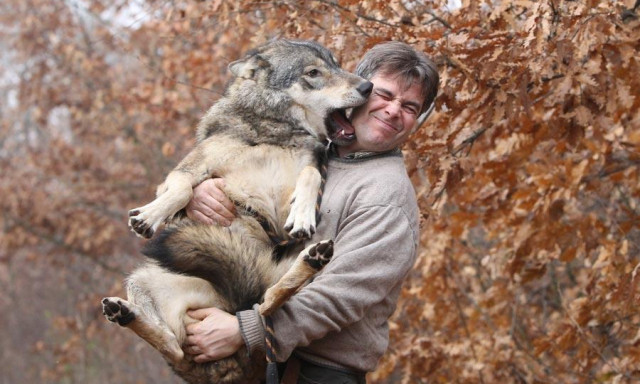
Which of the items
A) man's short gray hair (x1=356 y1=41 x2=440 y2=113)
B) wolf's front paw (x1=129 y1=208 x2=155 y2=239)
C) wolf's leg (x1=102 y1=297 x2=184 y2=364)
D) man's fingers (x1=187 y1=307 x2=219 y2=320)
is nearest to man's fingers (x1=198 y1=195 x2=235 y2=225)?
wolf's front paw (x1=129 y1=208 x2=155 y2=239)

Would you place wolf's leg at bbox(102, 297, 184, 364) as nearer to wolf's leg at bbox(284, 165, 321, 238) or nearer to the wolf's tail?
the wolf's tail

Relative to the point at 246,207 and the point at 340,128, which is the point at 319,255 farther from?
the point at 340,128

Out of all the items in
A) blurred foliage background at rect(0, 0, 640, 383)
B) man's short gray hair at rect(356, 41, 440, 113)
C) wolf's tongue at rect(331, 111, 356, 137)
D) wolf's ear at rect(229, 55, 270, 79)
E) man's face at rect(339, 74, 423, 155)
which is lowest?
blurred foliage background at rect(0, 0, 640, 383)

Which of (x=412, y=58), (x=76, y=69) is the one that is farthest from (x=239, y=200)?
(x=76, y=69)

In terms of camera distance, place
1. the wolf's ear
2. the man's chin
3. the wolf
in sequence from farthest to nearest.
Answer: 1. the wolf's ear
2. the man's chin
3. the wolf

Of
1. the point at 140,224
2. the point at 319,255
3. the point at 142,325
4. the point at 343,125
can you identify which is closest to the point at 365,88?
the point at 343,125

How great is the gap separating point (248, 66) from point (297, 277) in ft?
4.84

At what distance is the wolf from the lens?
3.06 meters

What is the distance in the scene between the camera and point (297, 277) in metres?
2.87

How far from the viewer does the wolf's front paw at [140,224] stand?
10.7 feet

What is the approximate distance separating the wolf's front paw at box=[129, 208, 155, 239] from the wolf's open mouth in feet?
2.96

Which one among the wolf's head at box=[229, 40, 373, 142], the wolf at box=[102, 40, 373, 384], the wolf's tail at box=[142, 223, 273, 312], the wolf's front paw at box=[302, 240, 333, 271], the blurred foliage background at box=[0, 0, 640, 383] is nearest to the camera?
the wolf's front paw at box=[302, 240, 333, 271]

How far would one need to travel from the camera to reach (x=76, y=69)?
13.2m

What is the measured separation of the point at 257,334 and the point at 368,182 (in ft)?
2.41
